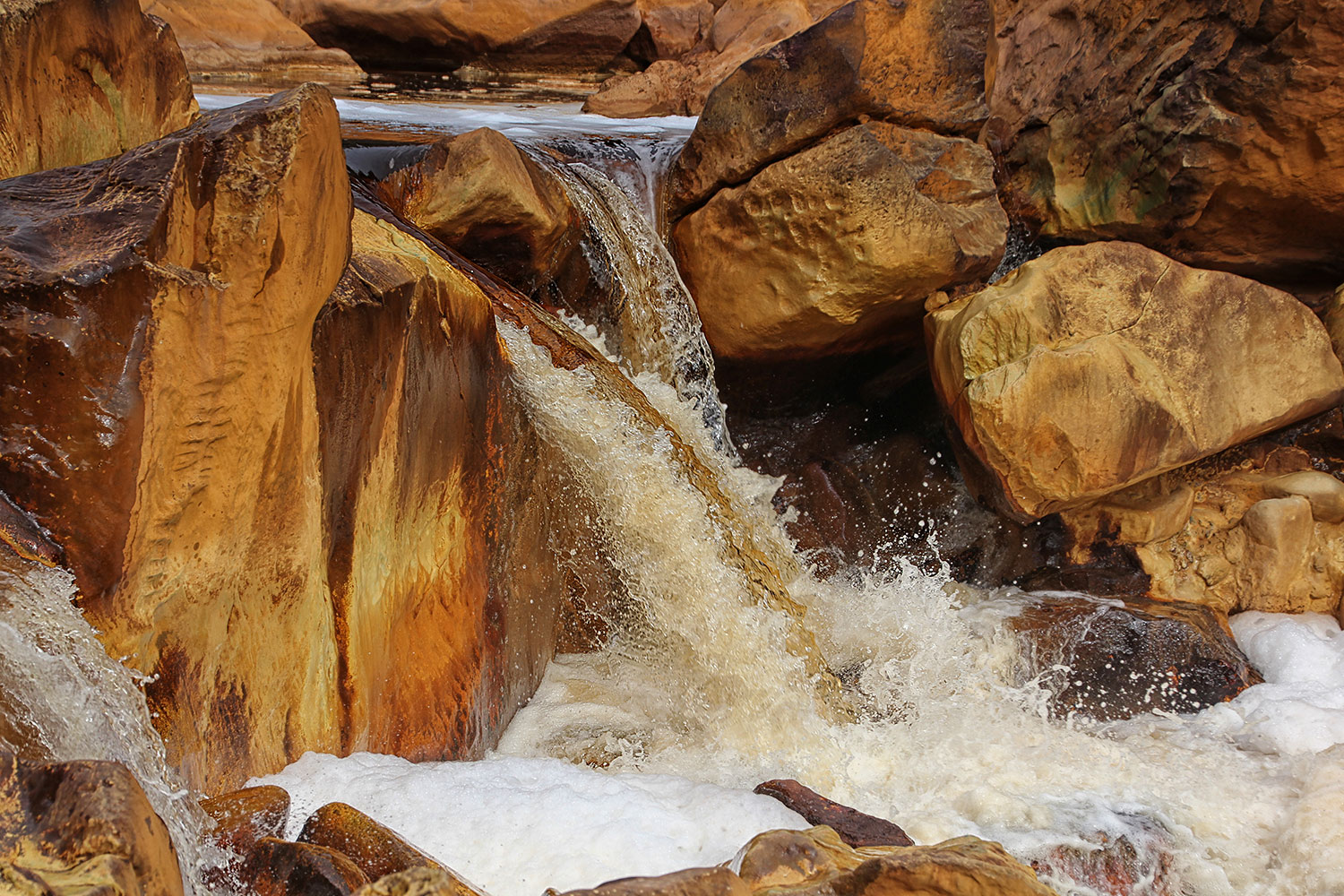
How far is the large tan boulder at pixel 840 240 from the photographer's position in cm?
414

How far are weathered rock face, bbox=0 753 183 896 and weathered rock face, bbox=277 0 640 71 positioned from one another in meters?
9.55

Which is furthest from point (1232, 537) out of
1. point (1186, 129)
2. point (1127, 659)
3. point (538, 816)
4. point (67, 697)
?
point (67, 697)

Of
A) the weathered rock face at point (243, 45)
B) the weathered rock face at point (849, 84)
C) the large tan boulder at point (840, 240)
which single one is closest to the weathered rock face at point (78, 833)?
the large tan boulder at point (840, 240)

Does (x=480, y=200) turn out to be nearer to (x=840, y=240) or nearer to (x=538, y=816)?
(x=840, y=240)

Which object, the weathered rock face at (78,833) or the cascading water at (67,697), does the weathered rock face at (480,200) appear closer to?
the cascading water at (67,697)

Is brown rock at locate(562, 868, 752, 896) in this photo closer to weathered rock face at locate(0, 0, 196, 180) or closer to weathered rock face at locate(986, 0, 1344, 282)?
weathered rock face at locate(0, 0, 196, 180)

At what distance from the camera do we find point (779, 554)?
4.04m

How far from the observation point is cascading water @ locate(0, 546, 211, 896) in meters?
1.30

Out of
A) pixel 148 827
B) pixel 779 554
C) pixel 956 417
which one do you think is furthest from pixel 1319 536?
pixel 148 827

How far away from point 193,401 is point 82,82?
967 mm

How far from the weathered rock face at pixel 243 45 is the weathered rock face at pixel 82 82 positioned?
7558 mm

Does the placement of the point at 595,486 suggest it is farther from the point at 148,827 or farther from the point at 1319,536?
the point at 1319,536

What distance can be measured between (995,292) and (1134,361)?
0.60 m

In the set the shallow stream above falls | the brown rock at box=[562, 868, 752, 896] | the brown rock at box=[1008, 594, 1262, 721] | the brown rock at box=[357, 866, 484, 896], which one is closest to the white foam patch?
the shallow stream above falls
